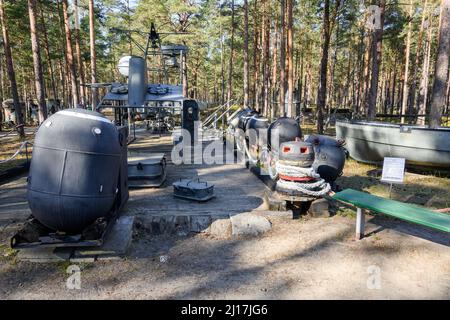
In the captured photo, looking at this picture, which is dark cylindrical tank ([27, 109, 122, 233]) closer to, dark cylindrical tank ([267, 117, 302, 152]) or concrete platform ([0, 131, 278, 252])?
concrete platform ([0, 131, 278, 252])

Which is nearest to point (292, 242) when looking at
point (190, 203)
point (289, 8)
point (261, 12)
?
point (190, 203)

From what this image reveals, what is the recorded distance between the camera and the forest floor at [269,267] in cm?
426

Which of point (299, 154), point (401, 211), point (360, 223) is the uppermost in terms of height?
point (299, 154)

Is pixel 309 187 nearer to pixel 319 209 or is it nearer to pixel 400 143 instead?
pixel 319 209

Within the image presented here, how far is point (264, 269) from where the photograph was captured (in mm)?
4902

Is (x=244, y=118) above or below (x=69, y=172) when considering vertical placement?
above

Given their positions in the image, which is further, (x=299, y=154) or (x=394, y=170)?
(x=394, y=170)

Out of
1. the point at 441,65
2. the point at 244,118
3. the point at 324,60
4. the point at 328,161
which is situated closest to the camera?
the point at 328,161

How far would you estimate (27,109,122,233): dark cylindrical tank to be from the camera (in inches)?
176

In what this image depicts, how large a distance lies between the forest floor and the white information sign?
4.02 ft

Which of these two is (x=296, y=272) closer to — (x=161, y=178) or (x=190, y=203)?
(x=190, y=203)

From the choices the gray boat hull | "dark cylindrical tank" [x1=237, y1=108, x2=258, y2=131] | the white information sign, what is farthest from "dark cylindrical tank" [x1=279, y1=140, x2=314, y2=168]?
"dark cylindrical tank" [x1=237, y1=108, x2=258, y2=131]

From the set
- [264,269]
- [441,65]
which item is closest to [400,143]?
[441,65]

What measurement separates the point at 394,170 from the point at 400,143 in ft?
14.7
